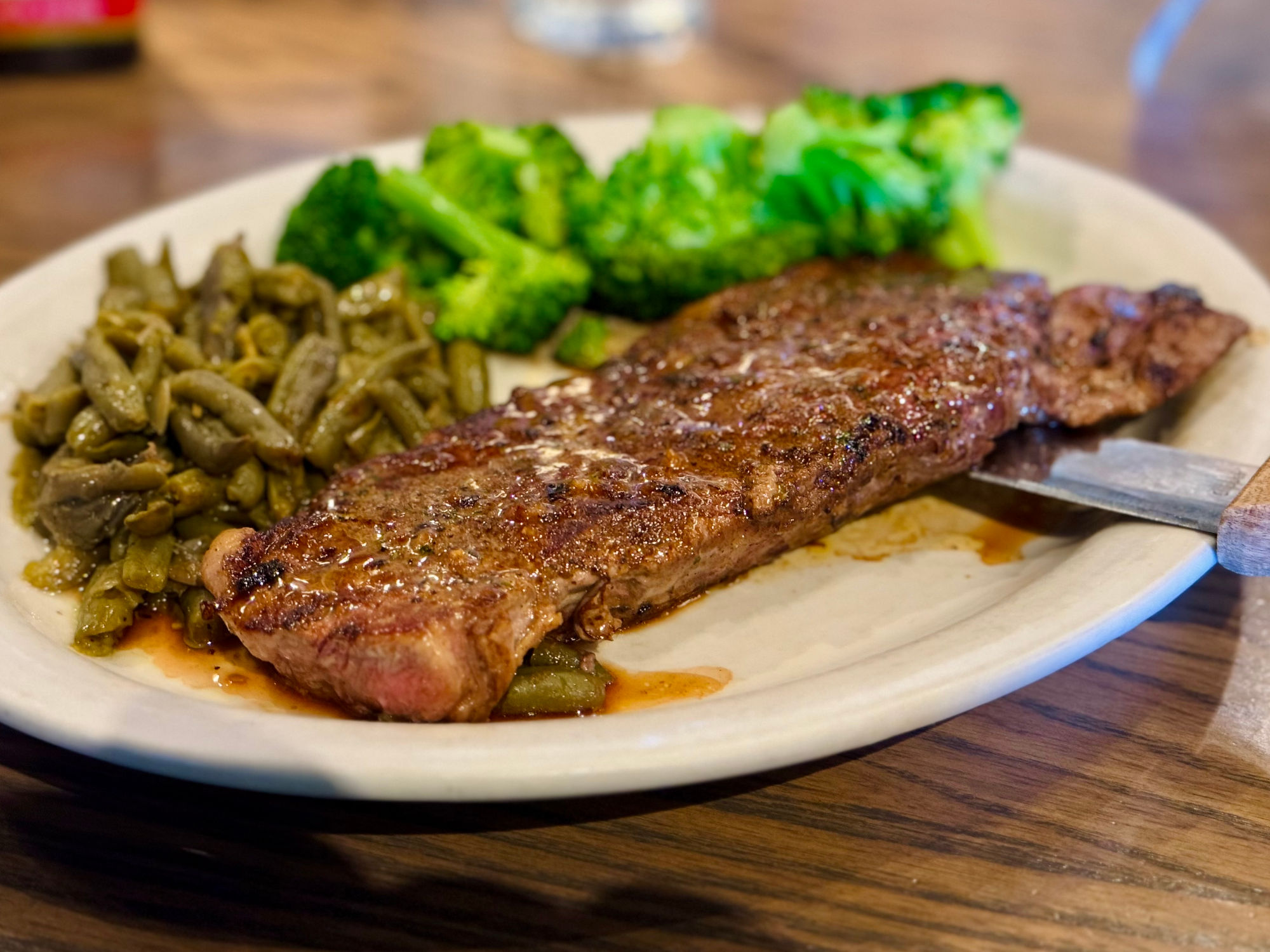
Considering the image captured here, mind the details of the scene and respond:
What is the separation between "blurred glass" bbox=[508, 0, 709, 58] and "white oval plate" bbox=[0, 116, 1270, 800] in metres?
4.92

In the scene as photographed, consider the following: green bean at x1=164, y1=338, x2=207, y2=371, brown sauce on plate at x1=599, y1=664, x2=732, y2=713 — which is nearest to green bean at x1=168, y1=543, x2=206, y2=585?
green bean at x1=164, y1=338, x2=207, y2=371

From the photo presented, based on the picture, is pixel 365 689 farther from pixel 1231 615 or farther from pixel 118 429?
pixel 1231 615

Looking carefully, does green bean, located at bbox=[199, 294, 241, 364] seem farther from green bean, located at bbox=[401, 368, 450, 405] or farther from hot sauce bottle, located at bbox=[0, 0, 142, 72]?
hot sauce bottle, located at bbox=[0, 0, 142, 72]

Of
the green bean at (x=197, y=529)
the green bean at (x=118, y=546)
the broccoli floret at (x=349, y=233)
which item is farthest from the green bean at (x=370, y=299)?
the green bean at (x=118, y=546)

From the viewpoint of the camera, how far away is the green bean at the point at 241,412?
9.73 ft

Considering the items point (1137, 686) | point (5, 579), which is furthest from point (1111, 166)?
point (5, 579)

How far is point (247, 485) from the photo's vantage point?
9.64 ft

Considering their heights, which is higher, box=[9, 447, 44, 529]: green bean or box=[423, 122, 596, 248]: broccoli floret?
box=[423, 122, 596, 248]: broccoli floret

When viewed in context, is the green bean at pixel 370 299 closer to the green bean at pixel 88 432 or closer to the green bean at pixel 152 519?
the green bean at pixel 88 432

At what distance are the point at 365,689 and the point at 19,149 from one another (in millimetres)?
5277

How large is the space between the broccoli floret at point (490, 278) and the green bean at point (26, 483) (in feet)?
4.58

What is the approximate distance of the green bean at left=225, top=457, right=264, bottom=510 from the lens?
9.61 ft

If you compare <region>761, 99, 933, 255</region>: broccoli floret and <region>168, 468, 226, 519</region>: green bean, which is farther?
<region>761, 99, 933, 255</region>: broccoli floret

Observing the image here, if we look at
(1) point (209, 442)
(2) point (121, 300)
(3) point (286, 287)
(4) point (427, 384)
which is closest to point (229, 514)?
(1) point (209, 442)
